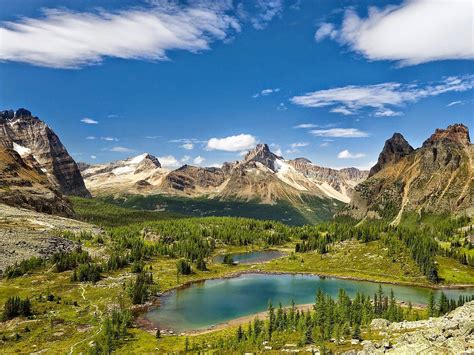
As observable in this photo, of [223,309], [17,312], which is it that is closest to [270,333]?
[223,309]

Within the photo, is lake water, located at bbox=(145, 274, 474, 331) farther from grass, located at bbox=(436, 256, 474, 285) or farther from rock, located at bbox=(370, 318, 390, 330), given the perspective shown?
rock, located at bbox=(370, 318, 390, 330)

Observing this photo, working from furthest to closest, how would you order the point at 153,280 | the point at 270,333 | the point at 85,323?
the point at 153,280, the point at 85,323, the point at 270,333

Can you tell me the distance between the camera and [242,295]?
160000mm

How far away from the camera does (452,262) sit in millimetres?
193250

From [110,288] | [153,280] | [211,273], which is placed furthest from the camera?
[211,273]

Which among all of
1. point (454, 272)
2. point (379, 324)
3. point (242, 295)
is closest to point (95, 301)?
point (242, 295)

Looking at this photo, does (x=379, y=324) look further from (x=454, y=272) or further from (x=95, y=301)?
(x=454, y=272)

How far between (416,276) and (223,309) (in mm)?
95646

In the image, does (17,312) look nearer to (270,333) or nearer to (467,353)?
(270,333)

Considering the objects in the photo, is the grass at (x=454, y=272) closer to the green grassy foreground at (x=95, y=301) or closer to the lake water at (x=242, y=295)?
the green grassy foreground at (x=95, y=301)

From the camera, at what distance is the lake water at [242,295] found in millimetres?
129625

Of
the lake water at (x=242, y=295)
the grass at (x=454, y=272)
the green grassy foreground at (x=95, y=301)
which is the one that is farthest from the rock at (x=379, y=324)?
the grass at (x=454, y=272)

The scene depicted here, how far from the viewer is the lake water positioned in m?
130

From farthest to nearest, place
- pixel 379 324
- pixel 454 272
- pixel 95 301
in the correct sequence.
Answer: pixel 454 272 → pixel 95 301 → pixel 379 324
